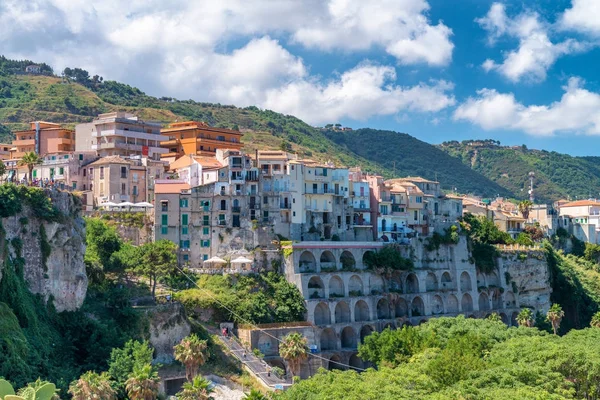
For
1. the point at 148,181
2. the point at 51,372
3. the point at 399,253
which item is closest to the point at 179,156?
the point at 148,181

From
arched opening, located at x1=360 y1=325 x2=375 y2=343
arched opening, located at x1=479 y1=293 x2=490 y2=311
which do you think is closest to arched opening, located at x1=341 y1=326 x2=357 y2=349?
arched opening, located at x1=360 y1=325 x2=375 y2=343

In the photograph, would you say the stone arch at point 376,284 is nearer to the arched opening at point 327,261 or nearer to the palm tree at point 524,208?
the arched opening at point 327,261

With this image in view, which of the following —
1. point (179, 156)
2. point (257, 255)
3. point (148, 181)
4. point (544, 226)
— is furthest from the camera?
point (544, 226)

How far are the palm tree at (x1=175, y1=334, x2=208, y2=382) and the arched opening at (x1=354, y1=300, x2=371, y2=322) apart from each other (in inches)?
1149

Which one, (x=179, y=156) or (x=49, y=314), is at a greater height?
(x=179, y=156)

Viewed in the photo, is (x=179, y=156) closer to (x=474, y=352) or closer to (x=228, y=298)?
(x=228, y=298)

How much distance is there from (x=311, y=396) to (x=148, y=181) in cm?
4647

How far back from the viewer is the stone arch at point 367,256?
3600 inches

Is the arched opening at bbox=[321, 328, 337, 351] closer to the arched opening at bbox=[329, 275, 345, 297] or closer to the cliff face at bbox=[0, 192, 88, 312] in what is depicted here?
the arched opening at bbox=[329, 275, 345, 297]

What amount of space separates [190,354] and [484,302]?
1963 inches

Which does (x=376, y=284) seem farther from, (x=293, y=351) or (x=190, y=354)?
(x=190, y=354)

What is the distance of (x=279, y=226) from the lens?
8838 centimetres

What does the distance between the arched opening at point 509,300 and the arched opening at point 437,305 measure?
445 inches

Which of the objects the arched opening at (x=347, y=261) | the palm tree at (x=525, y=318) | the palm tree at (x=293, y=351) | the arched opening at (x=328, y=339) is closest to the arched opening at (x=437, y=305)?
the palm tree at (x=525, y=318)
